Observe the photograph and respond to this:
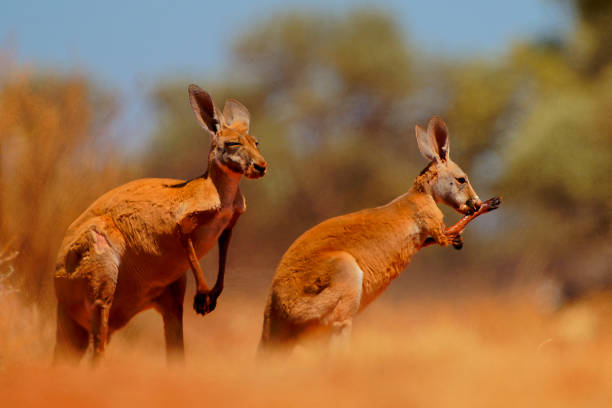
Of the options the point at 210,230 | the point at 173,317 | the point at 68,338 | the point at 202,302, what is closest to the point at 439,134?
the point at 210,230

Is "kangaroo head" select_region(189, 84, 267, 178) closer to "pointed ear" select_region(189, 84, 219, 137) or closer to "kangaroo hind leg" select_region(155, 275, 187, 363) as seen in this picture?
"pointed ear" select_region(189, 84, 219, 137)

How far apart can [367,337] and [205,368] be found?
7.15 ft

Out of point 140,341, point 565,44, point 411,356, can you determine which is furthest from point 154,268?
point 565,44

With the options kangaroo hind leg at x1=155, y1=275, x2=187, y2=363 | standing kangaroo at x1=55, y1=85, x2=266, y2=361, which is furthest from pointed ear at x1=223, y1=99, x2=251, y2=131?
kangaroo hind leg at x1=155, y1=275, x2=187, y2=363

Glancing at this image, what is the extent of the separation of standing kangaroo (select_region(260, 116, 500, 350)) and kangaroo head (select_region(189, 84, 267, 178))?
922mm

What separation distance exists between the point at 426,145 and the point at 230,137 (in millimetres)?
1869

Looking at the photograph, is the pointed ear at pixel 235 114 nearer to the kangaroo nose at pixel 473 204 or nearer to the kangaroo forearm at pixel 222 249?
the kangaroo forearm at pixel 222 249

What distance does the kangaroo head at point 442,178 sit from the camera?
6949 mm

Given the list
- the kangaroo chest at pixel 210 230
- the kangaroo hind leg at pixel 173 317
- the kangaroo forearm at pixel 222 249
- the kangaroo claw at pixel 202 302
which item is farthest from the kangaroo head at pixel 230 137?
the kangaroo hind leg at pixel 173 317

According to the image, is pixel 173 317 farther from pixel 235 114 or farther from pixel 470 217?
pixel 470 217

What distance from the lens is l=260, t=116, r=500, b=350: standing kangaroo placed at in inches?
241

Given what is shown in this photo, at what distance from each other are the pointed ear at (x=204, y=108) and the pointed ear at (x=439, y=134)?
1857 mm

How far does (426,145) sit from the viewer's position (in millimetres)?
7102

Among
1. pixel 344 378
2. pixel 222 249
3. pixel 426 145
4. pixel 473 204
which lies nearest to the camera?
pixel 344 378
